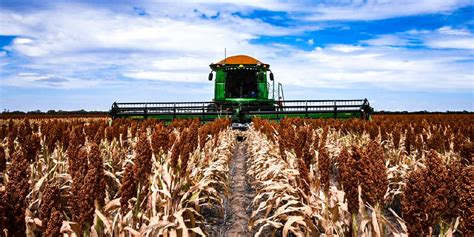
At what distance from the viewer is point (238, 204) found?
6.22 meters

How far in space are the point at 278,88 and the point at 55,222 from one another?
17.0 meters

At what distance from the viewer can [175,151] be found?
4355 mm

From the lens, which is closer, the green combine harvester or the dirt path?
the dirt path

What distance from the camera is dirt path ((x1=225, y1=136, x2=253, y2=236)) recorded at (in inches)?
195

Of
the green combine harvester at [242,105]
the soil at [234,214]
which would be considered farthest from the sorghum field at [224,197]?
the green combine harvester at [242,105]

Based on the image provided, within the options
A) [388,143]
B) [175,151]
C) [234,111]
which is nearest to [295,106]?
[234,111]

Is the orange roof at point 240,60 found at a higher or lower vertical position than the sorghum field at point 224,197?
higher

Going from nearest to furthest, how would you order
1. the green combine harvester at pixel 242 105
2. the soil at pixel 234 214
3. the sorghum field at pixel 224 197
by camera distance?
Answer: 1. the sorghum field at pixel 224 197
2. the soil at pixel 234 214
3. the green combine harvester at pixel 242 105

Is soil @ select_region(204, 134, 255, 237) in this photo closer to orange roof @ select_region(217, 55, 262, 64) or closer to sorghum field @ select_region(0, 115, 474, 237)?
sorghum field @ select_region(0, 115, 474, 237)

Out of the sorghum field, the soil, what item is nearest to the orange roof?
the soil

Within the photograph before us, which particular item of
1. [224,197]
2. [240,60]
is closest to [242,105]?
[240,60]

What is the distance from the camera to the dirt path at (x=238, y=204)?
4.96 metres

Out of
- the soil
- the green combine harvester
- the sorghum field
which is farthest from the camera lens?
the green combine harvester

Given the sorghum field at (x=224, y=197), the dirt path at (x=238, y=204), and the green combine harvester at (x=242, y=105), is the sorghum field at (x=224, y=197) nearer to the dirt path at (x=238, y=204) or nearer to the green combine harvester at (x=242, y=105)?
the dirt path at (x=238, y=204)
